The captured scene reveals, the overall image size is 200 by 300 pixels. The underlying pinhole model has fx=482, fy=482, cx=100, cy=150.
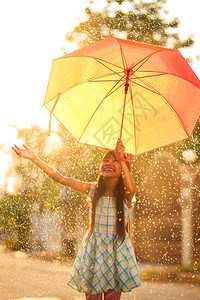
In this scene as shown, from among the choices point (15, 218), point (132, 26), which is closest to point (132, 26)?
point (132, 26)

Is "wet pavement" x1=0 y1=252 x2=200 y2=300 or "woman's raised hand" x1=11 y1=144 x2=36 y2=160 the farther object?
"wet pavement" x1=0 y1=252 x2=200 y2=300

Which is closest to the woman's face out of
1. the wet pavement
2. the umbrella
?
the umbrella

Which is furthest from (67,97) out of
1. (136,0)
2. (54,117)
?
(136,0)

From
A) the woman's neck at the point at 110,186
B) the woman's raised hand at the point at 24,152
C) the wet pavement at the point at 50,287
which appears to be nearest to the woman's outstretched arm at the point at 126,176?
the woman's neck at the point at 110,186

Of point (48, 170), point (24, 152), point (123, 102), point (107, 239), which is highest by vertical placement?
point (123, 102)

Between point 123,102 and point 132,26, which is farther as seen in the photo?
point 132,26

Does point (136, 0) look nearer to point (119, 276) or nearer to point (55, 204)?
point (55, 204)

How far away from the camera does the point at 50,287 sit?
6652 mm

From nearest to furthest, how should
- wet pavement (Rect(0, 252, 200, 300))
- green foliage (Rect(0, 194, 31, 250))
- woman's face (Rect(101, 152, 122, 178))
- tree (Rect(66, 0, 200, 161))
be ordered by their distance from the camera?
1. woman's face (Rect(101, 152, 122, 178))
2. wet pavement (Rect(0, 252, 200, 300))
3. tree (Rect(66, 0, 200, 161))
4. green foliage (Rect(0, 194, 31, 250))

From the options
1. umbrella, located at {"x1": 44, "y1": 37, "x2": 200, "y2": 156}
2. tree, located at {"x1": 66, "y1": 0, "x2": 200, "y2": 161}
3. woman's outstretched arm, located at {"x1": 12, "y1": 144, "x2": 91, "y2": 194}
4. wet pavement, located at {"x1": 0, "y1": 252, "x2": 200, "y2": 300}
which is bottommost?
wet pavement, located at {"x1": 0, "y1": 252, "x2": 200, "y2": 300}

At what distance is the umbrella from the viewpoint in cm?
384

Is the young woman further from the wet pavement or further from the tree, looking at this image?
the tree

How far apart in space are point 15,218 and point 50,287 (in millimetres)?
10150

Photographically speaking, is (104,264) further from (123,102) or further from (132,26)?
(132,26)
